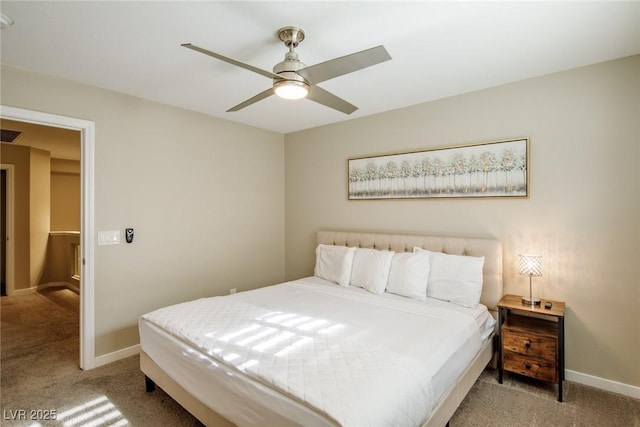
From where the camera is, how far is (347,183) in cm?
405

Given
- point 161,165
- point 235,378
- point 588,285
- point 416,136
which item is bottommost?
point 235,378

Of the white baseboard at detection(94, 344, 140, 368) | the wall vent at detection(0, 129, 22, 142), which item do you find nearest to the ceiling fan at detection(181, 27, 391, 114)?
the white baseboard at detection(94, 344, 140, 368)

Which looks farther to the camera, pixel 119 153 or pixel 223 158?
pixel 223 158

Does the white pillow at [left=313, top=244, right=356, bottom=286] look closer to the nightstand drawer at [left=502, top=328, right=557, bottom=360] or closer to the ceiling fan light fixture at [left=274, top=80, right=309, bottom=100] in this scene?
the nightstand drawer at [left=502, top=328, right=557, bottom=360]

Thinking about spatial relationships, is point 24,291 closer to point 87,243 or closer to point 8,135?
point 8,135

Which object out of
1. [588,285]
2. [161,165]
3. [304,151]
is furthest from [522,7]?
Result: [161,165]

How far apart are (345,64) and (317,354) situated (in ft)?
5.25

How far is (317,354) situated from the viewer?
1.74 meters

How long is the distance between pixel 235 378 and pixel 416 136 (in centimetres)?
288

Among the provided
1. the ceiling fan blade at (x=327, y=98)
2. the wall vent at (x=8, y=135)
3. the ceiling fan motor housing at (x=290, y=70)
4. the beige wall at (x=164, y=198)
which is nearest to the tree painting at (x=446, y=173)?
the ceiling fan blade at (x=327, y=98)

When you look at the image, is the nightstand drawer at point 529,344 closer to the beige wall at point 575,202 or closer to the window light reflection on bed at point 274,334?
the beige wall at point 575,202

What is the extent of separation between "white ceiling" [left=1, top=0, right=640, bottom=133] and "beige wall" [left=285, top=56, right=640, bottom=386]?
0.73ft

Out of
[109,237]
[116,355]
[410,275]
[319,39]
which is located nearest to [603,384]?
[410,275]

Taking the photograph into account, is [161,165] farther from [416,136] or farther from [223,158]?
[416,136]
